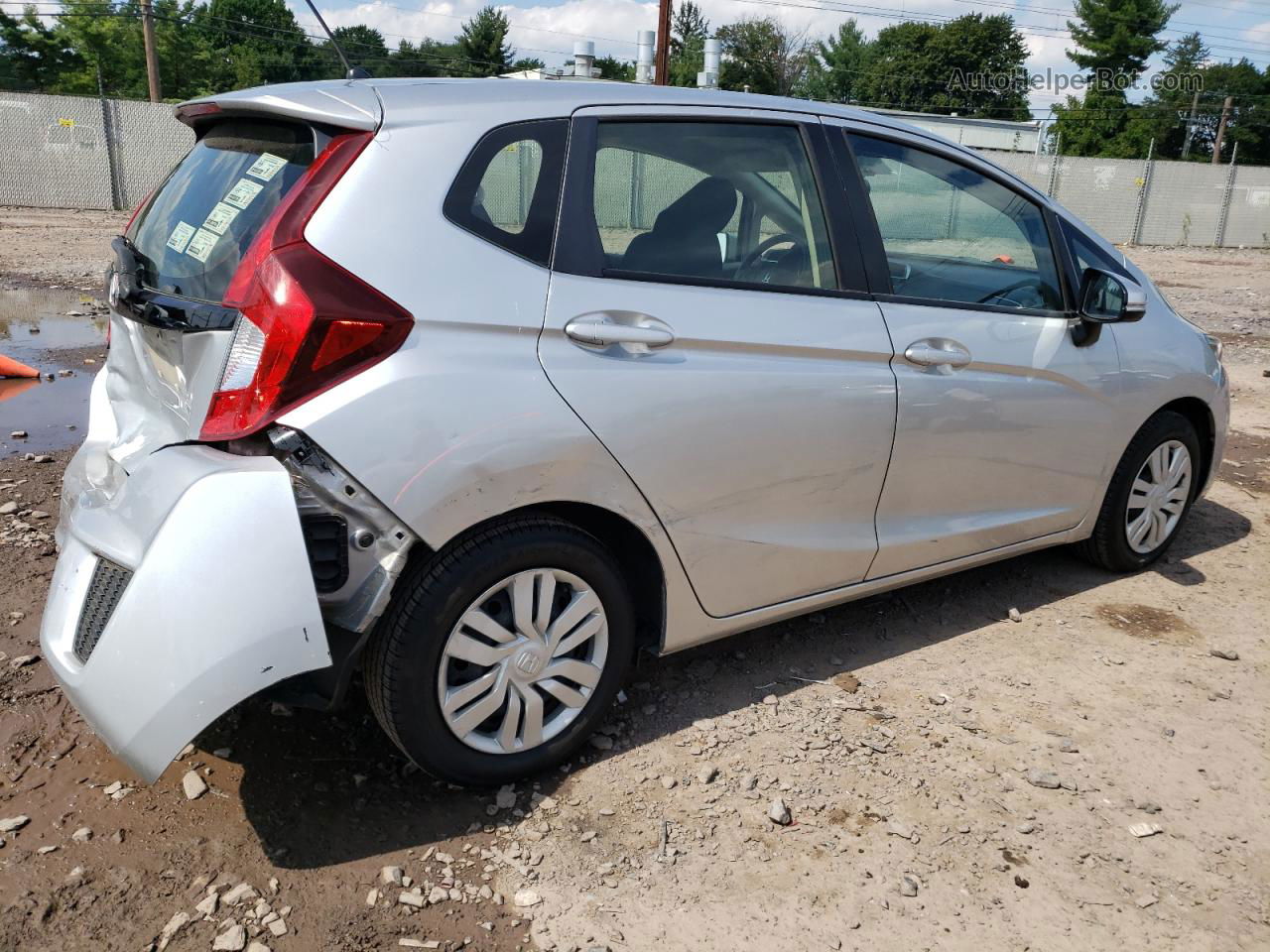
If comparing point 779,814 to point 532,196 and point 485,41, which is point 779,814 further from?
point 485,41

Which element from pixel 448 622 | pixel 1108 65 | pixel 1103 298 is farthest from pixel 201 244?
pixel 1108 65

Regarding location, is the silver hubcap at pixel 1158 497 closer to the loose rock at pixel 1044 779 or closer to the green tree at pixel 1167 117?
the loose rock at pixel 1044 779

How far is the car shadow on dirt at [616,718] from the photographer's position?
8.66ft

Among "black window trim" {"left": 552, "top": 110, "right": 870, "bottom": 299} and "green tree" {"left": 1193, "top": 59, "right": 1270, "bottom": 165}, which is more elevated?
"green tree" {"left": 1193, "top": 59, "right": 1270, "bottom": 165}

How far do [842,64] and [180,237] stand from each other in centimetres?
8573

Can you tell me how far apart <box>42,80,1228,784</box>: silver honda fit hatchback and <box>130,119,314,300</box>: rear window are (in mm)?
13

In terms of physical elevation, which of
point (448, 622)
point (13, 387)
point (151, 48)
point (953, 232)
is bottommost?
point (13, 387)

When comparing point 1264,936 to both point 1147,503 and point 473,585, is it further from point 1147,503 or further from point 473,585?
point 1147,503

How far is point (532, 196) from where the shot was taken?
2594mm

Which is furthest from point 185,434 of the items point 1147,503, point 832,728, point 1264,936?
point 1147,503

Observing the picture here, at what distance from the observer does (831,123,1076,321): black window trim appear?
10.6 ft

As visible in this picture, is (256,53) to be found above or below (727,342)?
above

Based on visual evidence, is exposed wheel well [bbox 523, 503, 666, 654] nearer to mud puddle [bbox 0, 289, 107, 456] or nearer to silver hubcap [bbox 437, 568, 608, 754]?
silver hubcap [bbox 437, 568, 608, 754]

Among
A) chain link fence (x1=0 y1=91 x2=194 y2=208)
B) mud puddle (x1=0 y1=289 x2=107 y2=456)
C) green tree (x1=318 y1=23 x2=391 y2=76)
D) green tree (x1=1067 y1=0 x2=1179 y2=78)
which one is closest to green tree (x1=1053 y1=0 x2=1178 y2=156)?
green tree (x1=1067 y1=0 x2=1179 y2=78)
